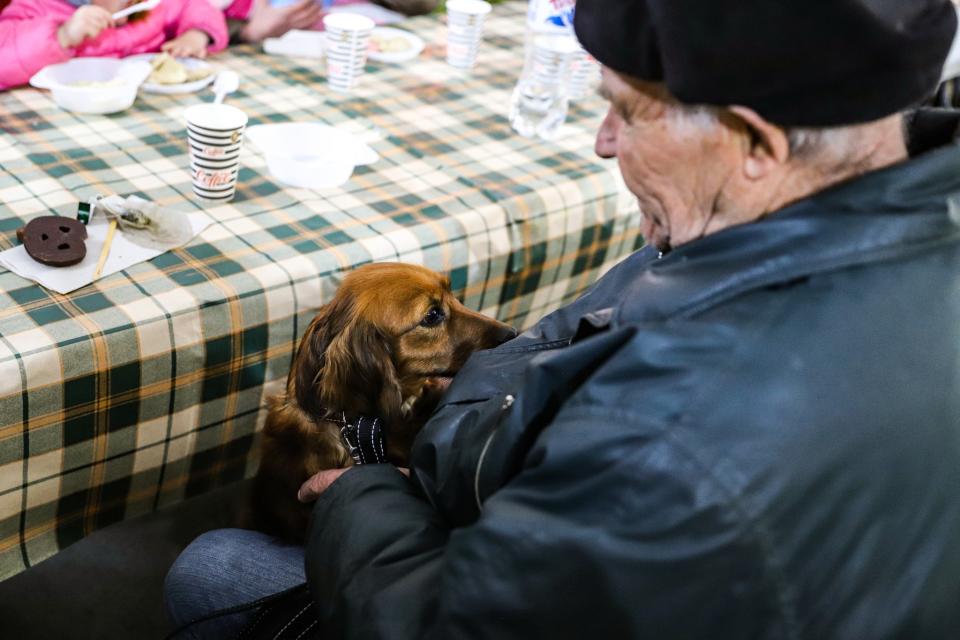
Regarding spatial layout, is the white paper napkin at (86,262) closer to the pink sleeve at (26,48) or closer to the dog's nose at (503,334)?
the dog's nose at (503,334)

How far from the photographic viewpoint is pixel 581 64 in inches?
107

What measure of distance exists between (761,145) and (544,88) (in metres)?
1.67

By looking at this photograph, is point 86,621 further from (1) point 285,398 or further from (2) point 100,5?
(2) point 100,5

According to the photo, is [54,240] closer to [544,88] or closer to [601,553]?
[601,553]

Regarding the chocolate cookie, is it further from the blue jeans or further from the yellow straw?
the blue jeans

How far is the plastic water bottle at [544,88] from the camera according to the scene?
2451 mm

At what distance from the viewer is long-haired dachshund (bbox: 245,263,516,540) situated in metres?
1.61

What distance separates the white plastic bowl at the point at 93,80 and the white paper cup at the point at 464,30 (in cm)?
95

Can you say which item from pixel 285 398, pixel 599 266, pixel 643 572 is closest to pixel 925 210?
pixel 643 572

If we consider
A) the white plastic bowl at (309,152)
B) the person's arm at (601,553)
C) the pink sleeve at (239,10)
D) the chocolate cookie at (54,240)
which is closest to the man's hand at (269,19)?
the pink sleeve at (239,10)

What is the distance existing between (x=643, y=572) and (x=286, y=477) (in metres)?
1.02

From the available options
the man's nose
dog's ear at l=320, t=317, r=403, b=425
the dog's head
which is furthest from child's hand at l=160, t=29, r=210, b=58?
the man's nose

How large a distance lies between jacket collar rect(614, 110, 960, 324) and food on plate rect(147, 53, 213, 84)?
187 cm

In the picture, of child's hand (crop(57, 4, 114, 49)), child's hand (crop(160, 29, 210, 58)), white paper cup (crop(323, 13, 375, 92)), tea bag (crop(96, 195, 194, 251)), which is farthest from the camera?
child's hand (crop(160, 29, 210, 58))
